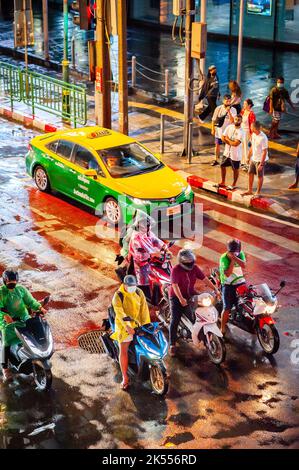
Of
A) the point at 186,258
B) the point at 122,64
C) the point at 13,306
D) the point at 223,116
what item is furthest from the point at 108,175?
the point at 13,306

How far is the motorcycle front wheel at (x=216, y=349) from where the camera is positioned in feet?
42.0

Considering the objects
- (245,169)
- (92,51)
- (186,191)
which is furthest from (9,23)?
(186,191)

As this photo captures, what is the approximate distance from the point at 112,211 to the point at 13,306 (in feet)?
20.2

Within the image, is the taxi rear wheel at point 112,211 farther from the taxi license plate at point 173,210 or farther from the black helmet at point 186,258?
the black helmet at point 186,258

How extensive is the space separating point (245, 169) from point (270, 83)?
28.4 ft

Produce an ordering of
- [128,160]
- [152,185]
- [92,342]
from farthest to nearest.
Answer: [128,160] → [152,185] → [92,342]

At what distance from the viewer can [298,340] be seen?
13.6 m

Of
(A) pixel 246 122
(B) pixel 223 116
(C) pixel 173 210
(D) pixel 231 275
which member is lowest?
(C) pixel 173 210

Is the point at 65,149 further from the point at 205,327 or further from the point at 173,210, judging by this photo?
the point at 205,327

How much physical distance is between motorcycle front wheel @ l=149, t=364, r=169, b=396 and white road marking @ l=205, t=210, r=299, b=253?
5.59m

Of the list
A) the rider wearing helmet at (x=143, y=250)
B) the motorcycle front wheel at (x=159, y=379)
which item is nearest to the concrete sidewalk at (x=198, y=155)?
the rider wearing helmet at (x=143, y=250)

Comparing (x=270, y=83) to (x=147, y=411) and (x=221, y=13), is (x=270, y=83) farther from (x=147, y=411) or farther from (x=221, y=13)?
(x=147, y=411)

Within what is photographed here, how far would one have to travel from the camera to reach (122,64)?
74.6 ft

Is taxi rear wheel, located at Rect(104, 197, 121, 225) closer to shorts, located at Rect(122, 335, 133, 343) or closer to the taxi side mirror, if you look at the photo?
the taxi side mirror
